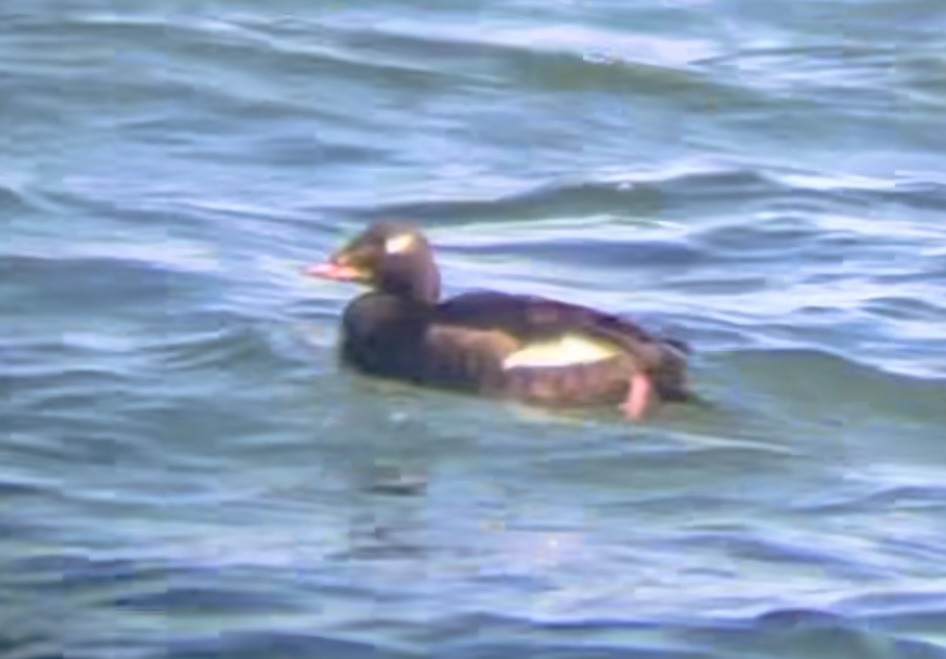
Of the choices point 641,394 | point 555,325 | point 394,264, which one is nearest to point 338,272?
point 394,264

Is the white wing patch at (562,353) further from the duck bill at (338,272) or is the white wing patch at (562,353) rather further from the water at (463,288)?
the duck bill at (338,272)

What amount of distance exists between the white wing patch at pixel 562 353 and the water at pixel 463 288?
158 mm

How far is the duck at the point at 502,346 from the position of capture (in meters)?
13.4

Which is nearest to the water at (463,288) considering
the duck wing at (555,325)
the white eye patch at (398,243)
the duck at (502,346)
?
the duck at (502,346)

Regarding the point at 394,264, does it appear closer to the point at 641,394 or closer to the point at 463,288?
the point at 641,394

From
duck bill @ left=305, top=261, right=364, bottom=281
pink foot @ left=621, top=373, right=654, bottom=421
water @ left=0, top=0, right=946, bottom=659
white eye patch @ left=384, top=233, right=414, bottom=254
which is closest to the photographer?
water @ left=0, top=0, right=946, bottom=659

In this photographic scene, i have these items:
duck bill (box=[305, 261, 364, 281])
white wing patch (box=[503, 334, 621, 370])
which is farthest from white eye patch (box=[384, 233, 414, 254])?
white wing patch (box=[503, 334, 621, 370])

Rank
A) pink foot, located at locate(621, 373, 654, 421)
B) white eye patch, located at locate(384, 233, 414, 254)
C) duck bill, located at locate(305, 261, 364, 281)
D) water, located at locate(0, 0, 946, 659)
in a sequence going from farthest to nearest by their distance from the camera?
duck bill, located at locate(305, 261, 364, 281) → white eye patch, located at locate(384, 233, 414, 254) → pink foot, located at locate(621, 373, 654, 421) → water, located at locate(0, 0, 946, 659)

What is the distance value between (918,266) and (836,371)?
1839mm

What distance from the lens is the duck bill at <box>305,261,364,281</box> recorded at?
46.0ft

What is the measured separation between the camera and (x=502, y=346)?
44.2 ft

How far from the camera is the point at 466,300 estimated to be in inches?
542

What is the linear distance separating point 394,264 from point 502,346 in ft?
1.98

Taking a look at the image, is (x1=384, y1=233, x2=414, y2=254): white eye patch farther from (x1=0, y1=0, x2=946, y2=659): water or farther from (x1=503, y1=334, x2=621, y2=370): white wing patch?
(x1=503, y1=334, x2=621, y2=370): white wing patch
